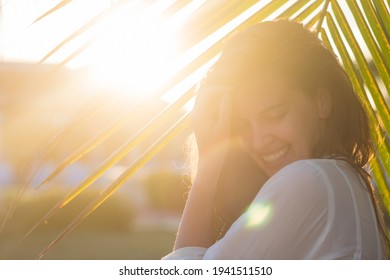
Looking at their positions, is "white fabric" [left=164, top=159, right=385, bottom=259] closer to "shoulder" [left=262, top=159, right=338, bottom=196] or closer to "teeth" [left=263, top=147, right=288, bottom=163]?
"shoulder" [left=262, top=159, right=338, bottom=196]

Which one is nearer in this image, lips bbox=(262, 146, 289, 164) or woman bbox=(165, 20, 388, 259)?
woman bbox=(165, 20, 388, 259)

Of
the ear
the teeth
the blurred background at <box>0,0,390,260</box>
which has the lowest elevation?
the teeth

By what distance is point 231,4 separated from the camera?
1.30 m

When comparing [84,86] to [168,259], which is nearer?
[84,86]

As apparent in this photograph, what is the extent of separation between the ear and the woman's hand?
19cm

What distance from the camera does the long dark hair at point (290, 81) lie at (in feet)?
4.77

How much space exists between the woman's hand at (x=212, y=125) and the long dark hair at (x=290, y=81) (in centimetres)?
3

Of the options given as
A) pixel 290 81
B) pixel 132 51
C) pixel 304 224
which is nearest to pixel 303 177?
pixel 304 224

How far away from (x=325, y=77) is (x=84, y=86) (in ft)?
A: 2.09

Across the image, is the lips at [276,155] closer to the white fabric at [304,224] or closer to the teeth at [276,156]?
the teeth at [276,156]

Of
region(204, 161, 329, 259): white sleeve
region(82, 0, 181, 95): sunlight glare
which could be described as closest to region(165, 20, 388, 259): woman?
region(204, 161, 329, 259): white sleeve

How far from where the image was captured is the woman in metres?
1.26
